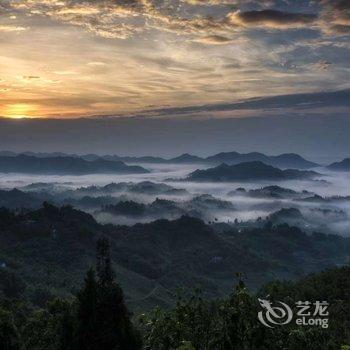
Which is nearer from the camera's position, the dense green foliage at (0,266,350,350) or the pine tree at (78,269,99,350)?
the dense green foliage at (0,266,350,350)

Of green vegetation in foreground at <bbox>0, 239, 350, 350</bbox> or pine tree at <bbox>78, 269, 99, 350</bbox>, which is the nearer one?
green vegetation in foreground at <bbox>0, 239, 350, 350</bbox>

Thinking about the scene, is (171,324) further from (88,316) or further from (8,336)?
(88,316)

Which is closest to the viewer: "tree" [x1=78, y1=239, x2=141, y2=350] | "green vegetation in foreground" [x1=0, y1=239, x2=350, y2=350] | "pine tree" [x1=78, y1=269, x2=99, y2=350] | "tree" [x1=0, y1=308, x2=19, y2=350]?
"green vegetation in foreground" [x1=0, y1=239, x2=350, y2=350]

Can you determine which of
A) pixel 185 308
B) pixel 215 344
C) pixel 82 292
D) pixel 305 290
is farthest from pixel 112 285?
pixel 305 290

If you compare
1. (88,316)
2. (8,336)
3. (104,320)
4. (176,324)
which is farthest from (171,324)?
(88,316)

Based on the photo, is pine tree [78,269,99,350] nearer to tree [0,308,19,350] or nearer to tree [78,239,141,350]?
tree [78,239,141,350]

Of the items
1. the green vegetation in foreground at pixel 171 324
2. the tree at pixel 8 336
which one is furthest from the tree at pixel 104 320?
the tree at pixel 8 336

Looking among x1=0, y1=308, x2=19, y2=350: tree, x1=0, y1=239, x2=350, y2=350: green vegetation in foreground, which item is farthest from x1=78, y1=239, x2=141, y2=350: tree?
x1=0, y1=308, x2=19, y2=350: tree

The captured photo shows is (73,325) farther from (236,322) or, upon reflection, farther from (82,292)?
(236,322)

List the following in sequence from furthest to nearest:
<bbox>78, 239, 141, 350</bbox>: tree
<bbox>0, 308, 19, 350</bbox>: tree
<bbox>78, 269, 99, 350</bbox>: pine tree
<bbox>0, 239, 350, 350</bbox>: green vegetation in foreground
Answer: <bbox>78, 269, 99, 350</bbox>: pine tree < <bbox>78, 239, 141, 350</bbox>: tree < <bbox>0, 308, 19, 350</bbox>: tree < <bbox>0, 239, 350, 350</bbox>: green vegetation in foreground

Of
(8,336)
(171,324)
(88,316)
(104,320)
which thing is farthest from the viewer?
(88,316)

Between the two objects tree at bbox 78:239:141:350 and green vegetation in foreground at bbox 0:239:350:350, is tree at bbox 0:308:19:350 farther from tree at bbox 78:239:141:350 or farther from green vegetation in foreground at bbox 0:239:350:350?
tree at bbox 78:239:141:350
